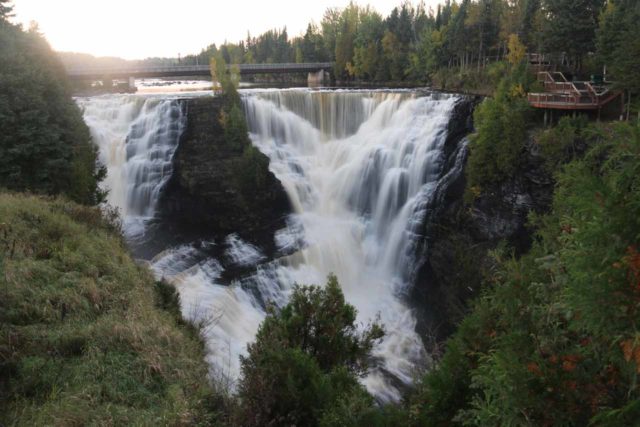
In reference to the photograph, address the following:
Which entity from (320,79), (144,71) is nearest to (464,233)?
(144,71)

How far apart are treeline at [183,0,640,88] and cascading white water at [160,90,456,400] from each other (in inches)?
390

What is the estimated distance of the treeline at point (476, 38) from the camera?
87.2ft

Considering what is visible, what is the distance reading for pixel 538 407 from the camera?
202 inches

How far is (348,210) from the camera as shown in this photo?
2830 cm

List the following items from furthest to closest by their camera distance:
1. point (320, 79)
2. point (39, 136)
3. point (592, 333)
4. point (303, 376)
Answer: point (320, 79) → point (39, 136) → point (303, 376) → point (592, 333)

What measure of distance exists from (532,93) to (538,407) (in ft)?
71.5

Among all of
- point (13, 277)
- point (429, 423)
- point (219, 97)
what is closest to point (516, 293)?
point (429, 423)

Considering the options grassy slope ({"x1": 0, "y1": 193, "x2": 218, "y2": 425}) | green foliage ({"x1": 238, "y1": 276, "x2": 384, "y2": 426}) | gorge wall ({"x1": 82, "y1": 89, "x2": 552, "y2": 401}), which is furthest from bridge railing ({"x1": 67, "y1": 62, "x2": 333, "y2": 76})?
green foliage ({"x1": 238, "y1": 276, "x2": 384, "y2": 426})

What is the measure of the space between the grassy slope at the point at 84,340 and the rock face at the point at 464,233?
45.5 ft

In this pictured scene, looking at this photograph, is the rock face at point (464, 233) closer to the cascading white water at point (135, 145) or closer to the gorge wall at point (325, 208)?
the gorge wall at point (325, 208)

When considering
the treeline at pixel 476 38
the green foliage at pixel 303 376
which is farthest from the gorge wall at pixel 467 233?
the green foliage at pixel 303 376

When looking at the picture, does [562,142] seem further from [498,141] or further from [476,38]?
[476,38]

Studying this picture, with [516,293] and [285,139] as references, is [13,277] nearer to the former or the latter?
[516,293]

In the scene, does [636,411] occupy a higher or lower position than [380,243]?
higher
